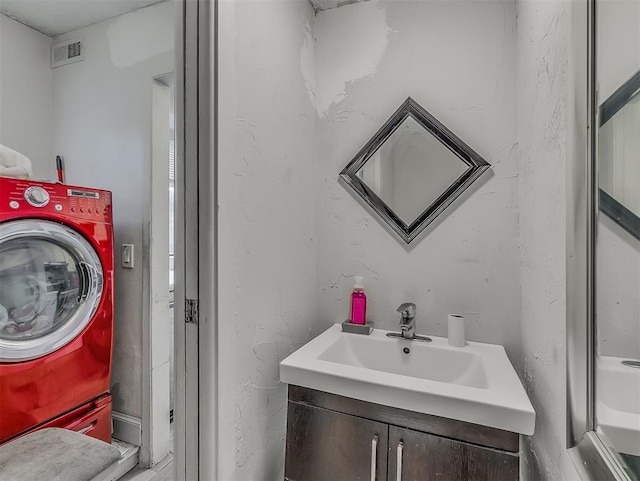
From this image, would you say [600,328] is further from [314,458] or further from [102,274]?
[102,274]

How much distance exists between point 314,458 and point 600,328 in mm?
836

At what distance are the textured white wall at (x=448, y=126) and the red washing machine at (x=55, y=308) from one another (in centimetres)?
105

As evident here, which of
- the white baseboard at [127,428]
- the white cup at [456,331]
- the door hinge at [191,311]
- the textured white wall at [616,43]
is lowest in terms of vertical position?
the white baseboard at [127,428]

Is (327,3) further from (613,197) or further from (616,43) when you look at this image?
(613,197)

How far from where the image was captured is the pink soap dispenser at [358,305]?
1.35 meters

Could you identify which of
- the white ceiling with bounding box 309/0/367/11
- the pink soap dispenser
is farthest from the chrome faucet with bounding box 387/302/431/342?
the white ceiling with bounding box 309/0/367/11

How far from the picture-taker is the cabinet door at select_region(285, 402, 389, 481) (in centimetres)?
91

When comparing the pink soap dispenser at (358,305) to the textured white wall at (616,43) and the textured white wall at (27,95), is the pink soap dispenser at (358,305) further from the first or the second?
the textured white wall at (27,95)

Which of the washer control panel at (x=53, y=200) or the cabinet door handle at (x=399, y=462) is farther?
the washer control panel at (x=53, y=200)

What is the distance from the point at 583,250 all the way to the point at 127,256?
5.98 feet

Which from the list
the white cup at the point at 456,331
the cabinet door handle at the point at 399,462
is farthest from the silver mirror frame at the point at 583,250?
the white cup at the point at 456,331

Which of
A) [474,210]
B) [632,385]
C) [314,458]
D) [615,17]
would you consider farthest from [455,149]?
[314,458]

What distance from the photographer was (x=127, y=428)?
1668mm

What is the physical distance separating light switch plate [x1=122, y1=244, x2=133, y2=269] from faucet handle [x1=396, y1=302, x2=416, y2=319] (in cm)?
135
